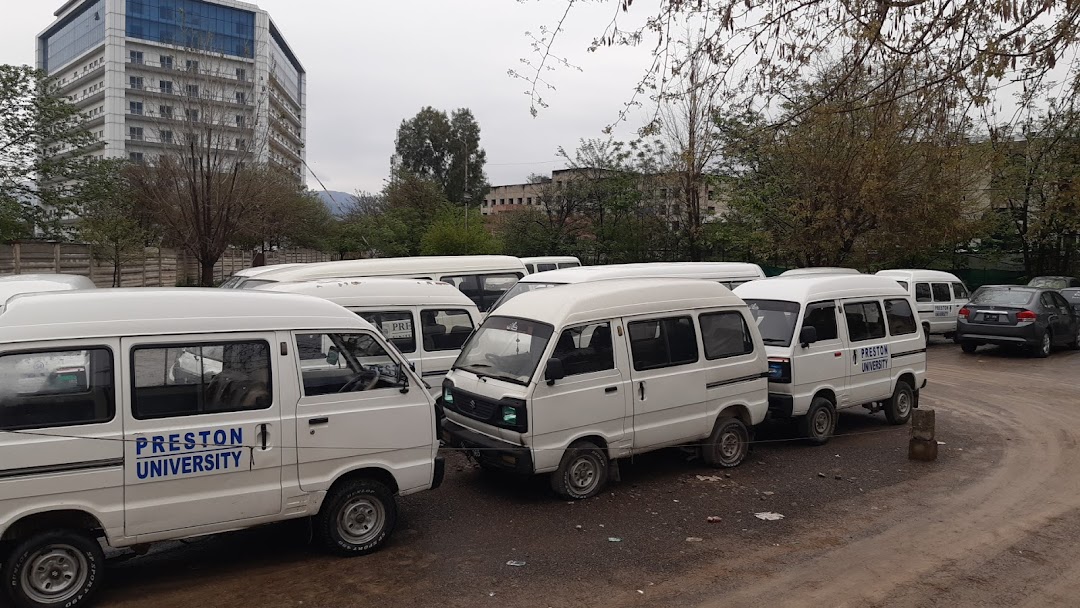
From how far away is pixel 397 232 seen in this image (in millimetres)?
37938

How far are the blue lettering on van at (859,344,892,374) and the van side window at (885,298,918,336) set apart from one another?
380 millimetres

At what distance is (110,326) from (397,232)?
33.4 metres

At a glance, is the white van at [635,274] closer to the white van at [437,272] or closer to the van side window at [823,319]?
the white van at [437,272]

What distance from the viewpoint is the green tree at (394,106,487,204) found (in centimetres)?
6178

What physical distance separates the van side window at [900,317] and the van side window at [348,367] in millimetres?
7763

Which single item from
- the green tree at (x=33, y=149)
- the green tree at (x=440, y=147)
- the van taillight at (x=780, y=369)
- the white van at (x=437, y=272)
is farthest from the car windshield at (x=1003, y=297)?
the green tree at (x=440, y=147)

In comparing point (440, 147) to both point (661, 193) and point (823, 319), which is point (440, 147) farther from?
point (823, 319)

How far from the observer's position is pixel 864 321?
1034cm

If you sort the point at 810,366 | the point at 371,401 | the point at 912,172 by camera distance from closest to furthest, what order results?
the point at 371,401
the point at 810,366
the point at 912,172

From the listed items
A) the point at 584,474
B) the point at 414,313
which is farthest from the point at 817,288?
the point at 414,313

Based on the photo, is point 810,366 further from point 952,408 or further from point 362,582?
point 362,582

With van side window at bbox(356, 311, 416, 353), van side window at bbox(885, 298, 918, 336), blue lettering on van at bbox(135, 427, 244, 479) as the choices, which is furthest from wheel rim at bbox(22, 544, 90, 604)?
van side window at bbox(885, 298, 918, 336)

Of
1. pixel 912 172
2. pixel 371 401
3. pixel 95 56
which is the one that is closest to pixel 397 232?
pixel 912 172

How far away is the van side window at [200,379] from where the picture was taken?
17.1ft
